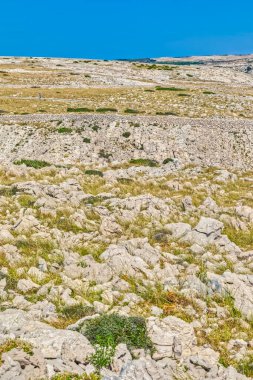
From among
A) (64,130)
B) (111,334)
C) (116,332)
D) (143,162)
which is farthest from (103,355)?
(64,130)

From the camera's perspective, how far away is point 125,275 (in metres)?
12.9

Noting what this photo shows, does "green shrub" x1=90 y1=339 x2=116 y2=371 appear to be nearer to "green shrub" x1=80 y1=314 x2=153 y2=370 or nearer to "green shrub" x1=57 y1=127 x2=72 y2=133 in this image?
"green shrub" x1=80 y1=314 x2=153 y2=370

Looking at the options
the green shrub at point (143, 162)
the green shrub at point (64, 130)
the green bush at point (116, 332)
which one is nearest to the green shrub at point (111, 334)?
the green bush at point (116, 332)

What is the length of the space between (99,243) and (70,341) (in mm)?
6365

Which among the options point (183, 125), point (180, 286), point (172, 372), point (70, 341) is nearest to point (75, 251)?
point (180, 286)

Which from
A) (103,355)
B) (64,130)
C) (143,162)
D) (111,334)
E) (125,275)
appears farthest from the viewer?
(64,130)

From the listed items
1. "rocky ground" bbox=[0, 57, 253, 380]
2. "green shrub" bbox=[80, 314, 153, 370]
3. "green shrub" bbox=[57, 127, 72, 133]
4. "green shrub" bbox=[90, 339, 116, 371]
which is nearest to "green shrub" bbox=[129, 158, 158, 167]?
"rocky ground" bbox=[0, 57, 253, 380]

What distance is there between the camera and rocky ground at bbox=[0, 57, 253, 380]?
8906mm

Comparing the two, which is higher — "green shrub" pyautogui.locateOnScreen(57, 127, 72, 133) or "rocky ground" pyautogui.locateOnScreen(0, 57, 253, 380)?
"green shrub" pyautogui.locateOnScreen(57, 127, 72, 133)

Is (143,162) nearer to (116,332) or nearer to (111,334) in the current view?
(116,332)

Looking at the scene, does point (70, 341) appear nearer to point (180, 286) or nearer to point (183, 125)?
point (180, 286)

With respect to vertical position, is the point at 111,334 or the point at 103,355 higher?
the point at 111,334

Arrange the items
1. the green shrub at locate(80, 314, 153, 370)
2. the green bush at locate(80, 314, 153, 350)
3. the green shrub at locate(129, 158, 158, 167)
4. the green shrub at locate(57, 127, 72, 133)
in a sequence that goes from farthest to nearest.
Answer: the green shrub at locate(57, 127, 72, 133)
the green shrub at locate(129, 158, 158, 167)
the green bush at locate(80, 314, 153, 350)
the green shrub at locate(80, 314, 153, 370)

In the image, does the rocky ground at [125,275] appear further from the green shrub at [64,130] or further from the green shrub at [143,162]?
the green shrub at [64,130]
